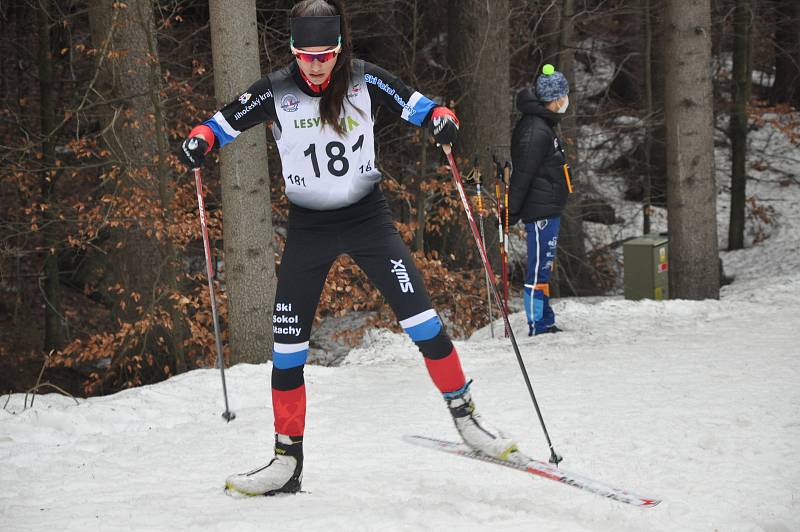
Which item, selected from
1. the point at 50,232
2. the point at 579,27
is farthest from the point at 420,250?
the point at 579,27

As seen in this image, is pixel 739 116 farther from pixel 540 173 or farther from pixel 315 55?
pixel 315 55

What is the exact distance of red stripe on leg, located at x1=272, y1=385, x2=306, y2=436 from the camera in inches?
165

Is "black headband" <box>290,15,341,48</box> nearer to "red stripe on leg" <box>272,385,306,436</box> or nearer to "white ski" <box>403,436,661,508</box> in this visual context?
"red stripe on leg" <box>272,385,306,436</box>

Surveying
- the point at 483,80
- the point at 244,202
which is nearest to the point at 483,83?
the point at 483,80

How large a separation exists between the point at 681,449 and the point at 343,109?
2.68 meters

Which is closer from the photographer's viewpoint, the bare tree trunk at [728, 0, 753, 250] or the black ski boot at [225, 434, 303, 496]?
the black ski boot at [225, 434, 303, 496]

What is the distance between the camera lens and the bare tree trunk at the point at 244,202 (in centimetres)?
666

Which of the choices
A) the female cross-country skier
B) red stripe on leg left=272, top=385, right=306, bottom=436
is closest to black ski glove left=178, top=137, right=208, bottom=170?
the female cross-country skier

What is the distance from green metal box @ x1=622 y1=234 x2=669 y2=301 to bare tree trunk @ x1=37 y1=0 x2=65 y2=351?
6.84 metres

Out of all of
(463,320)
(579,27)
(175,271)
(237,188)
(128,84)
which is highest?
(579,27)

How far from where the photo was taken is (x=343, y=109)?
3.98 m

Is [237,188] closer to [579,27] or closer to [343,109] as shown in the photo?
[343,109]

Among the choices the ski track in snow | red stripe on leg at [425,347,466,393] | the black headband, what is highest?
the black headband

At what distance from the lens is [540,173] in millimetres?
7703
